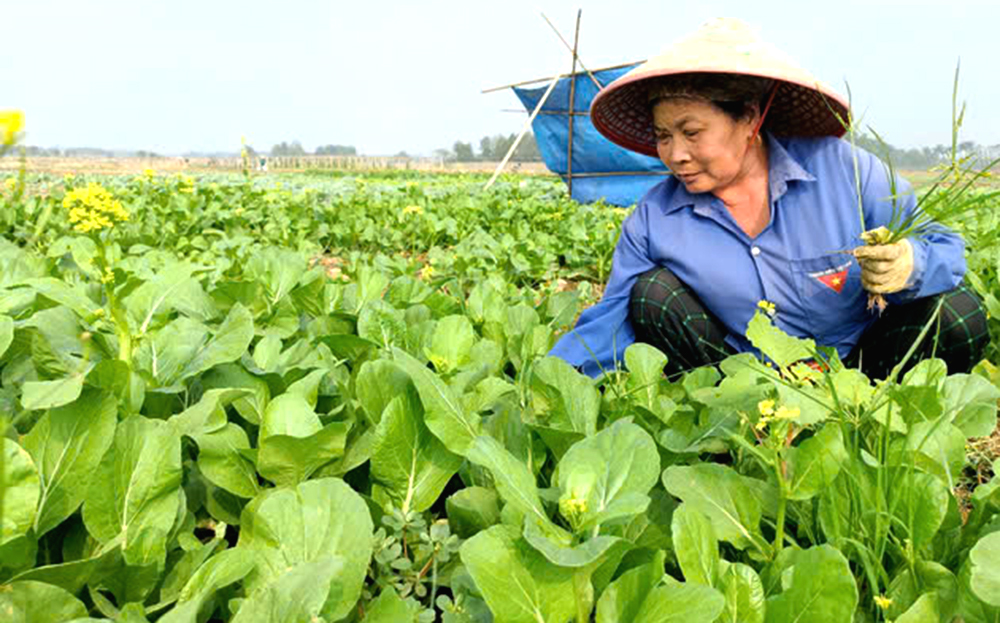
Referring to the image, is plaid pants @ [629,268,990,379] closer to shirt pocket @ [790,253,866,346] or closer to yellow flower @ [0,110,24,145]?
shirt pocket @ [790,253,866,346]

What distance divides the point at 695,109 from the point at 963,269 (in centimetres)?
92

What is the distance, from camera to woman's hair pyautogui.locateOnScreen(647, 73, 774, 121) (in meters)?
2.26

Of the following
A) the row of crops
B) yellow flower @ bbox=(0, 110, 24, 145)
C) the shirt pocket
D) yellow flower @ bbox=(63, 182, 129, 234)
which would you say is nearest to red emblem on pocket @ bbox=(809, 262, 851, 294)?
the shirt pocket

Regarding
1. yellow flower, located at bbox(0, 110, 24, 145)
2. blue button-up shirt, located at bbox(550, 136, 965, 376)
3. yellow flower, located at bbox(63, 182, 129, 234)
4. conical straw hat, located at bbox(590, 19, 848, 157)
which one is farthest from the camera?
blue button-up shirt, located at bbox(550, 136, 965, 376)

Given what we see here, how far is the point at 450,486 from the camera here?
1330mm

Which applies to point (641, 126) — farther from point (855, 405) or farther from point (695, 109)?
point (855, 405)

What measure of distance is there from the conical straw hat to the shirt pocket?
462mm

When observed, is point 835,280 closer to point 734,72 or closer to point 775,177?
point 775,177

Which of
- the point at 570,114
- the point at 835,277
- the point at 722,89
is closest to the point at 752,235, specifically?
the point at 835,277

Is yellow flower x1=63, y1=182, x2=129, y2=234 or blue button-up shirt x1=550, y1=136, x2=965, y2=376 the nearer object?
yellow flower x1=63, y1=182, x2=129, y2=234

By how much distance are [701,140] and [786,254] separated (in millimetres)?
444

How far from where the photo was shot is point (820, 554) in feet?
2.86

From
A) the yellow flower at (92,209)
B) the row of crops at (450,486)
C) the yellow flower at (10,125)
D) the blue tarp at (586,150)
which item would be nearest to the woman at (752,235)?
the row of crops at (450,486)

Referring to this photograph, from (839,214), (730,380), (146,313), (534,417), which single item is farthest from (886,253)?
(146,313)
